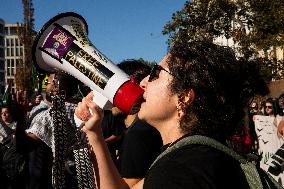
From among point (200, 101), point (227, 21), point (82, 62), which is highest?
point (227, 21)

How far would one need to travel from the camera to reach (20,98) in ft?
11.3

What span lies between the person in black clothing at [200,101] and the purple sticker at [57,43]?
1.73 ft

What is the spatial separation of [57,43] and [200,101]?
87cm

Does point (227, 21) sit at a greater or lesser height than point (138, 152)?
greater

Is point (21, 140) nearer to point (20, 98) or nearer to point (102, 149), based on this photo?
point (20, 98)

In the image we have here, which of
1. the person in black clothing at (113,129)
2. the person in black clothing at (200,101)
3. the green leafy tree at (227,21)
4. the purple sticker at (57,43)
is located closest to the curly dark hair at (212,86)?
the person in black clothing at (200,101)

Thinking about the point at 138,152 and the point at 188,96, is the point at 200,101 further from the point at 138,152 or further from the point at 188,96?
the point at 138,152

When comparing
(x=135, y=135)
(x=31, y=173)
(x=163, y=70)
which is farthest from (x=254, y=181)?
(x=31, y=173)

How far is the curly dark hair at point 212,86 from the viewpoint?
1936 millimetres

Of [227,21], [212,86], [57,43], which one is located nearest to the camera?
[212,86]

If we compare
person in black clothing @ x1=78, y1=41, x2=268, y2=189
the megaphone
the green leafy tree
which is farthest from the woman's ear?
the green leafy tree

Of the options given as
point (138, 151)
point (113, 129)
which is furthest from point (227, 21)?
point (138, 151)

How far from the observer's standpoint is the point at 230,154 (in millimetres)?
1742

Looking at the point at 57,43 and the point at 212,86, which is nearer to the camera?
the point at 212,86
